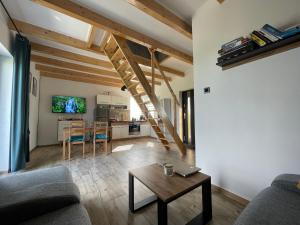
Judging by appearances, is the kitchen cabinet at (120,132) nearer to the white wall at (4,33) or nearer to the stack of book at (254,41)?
the white wall at (4,33)

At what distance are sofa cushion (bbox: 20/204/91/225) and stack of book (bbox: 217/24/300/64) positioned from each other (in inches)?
86.0

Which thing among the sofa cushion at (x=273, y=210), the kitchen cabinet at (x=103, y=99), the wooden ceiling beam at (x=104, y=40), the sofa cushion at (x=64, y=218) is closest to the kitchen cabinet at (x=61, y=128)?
the kitchen cabinet at (x=103, y=99)

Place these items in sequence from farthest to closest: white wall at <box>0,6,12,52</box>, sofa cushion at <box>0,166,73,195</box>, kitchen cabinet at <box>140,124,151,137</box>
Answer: kitchen cabinet at <box>140,124,151,137</box> → white wall at <box>0,6,12,52</box> → sofa cushion at <box>0,166,73,195</box>

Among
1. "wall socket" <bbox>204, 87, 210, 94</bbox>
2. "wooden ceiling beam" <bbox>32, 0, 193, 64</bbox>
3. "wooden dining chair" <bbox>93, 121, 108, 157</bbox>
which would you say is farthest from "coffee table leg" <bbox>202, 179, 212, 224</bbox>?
"wooden dining chair" <bbox>93, 121, 108, 157</bbox>

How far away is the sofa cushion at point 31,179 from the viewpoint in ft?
3.52

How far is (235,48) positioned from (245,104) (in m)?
0.71

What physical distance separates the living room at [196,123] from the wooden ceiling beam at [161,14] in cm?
2

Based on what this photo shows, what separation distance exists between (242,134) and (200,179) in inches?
33.8

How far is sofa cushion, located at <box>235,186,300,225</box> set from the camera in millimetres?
834

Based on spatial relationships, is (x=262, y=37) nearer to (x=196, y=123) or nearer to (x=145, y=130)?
(x=196, y=123)

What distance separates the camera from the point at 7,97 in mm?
2596

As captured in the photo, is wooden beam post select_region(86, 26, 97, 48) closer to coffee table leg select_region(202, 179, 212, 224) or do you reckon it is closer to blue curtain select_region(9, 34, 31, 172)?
blue curtain select_region(9, 34, 31, 172)

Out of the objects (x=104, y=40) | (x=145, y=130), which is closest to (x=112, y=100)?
(x=145, y=130)

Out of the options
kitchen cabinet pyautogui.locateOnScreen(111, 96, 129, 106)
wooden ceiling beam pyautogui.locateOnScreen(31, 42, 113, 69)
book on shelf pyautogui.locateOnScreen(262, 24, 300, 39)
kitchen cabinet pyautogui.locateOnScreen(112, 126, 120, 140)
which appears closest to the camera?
book on shelf pyautogui.locateOnScreen(262, 24, 300, 39)
